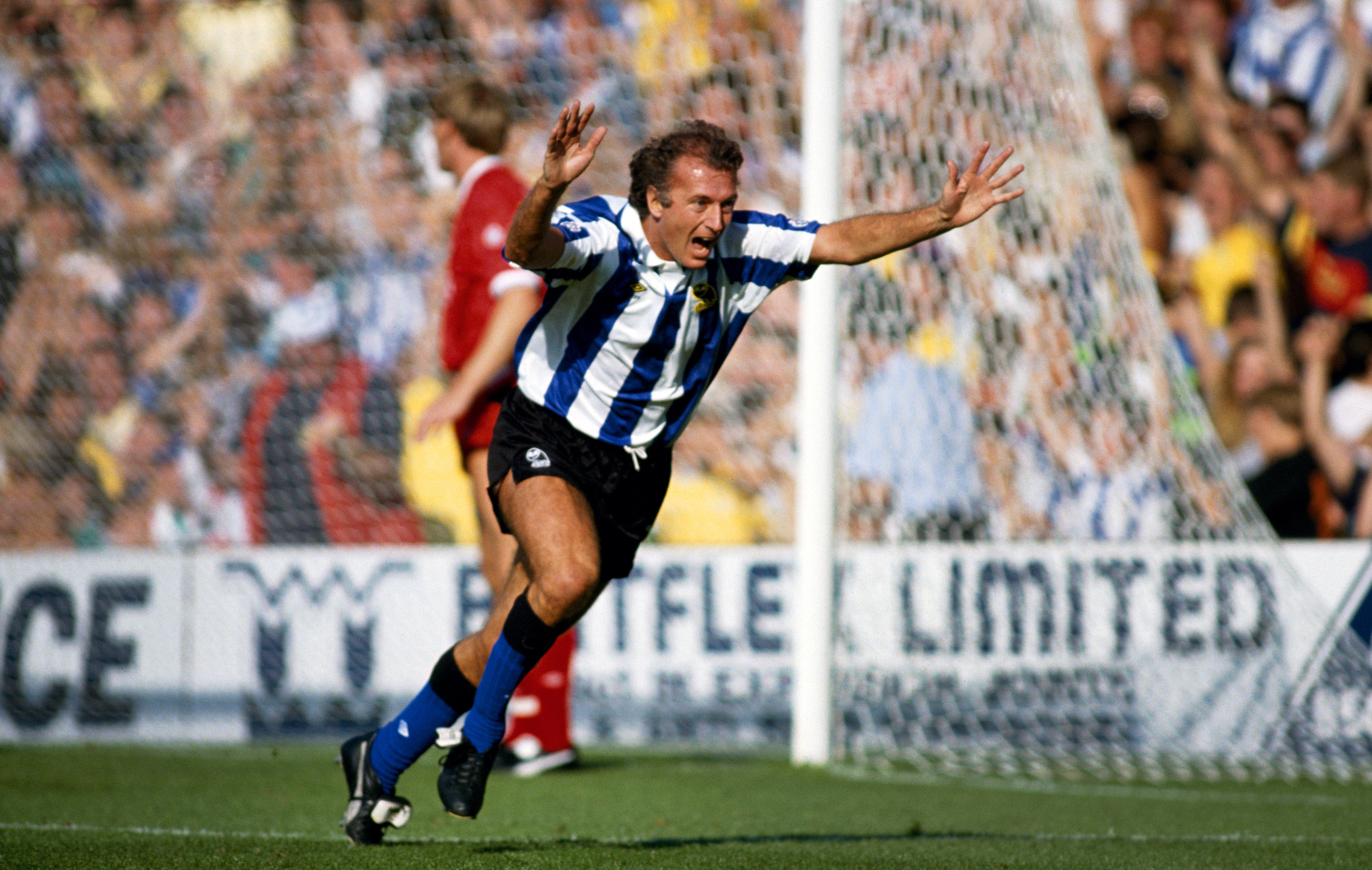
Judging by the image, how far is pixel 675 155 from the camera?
3.55 m

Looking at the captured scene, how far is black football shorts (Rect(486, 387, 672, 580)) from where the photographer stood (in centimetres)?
359

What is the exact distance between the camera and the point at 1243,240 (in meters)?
8.96

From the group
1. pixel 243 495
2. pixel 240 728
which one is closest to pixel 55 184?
pixel 243 495

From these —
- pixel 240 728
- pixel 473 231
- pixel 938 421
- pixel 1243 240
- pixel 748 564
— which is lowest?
pixel 240 728

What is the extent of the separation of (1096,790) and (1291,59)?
229 inches

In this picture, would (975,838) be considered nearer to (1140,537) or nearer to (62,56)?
(1140,537)

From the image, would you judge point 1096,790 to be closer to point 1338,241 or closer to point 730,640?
point 730,640

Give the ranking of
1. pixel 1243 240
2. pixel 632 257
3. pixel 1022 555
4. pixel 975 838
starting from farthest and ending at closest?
pixel 1243 240 → pixel 1022 555 → pixel 975 838 → pixel 632 257

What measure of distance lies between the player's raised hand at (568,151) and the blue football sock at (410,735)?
1315 millimetres

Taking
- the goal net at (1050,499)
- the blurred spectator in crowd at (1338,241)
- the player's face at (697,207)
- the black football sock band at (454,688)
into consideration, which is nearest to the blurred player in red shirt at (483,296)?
the black football sock band at (454,688)

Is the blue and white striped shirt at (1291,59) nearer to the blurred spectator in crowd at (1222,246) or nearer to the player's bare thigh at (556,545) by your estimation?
the blurred spectator in crowd at (1222,246)

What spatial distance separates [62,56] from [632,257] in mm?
6720

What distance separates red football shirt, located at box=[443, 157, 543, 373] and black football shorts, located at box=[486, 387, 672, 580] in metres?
1.43

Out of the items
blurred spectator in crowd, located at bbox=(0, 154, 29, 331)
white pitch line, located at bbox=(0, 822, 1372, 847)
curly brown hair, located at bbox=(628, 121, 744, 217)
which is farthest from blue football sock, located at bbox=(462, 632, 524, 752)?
blurred spectator in crowd, located at bbox=(0, 154, 29, 331)
